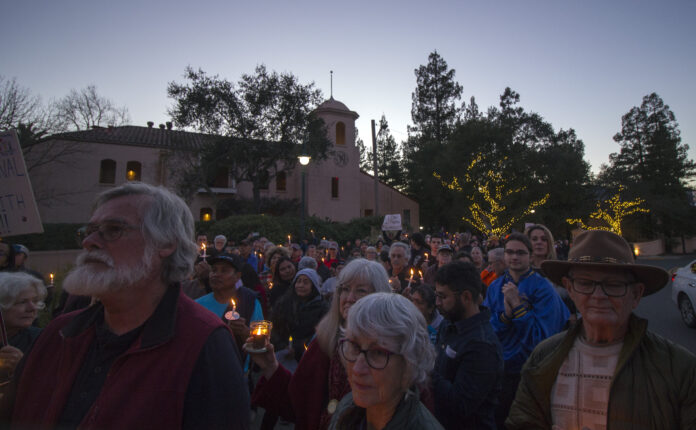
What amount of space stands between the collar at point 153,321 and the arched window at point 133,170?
30.2m

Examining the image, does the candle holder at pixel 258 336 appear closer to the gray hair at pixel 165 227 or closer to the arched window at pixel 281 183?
the gray hair at pixel 165 227

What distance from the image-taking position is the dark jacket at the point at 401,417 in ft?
5.45

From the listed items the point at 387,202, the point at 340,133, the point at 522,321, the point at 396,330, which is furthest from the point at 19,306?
the point at 387,202

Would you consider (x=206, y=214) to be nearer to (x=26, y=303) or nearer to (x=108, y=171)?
(x=108, y=171)

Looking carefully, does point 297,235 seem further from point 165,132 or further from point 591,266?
point 591,266

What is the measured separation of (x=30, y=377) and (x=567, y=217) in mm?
44422

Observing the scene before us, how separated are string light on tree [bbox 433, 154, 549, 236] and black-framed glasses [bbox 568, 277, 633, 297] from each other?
35.8 meters

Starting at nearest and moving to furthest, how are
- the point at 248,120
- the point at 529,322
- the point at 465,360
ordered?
the point at 465,360
the point at 529,322
the point at 248,120

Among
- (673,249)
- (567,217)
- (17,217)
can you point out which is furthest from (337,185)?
(673,249)

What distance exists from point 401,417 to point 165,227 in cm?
145

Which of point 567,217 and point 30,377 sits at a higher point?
point 567,217

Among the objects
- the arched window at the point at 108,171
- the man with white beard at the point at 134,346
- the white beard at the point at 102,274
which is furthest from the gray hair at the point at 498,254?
the arched window at the point at 108,171

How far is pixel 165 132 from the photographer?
3300cm

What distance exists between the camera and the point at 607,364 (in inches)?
74.0
